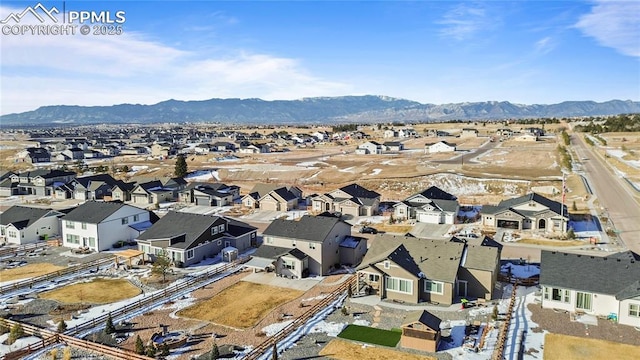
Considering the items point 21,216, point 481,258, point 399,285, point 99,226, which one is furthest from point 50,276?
point 481,258

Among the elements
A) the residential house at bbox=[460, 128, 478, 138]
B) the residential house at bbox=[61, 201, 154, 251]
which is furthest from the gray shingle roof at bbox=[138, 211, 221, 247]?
the residential house at bbox=[460, 128, 478, 138]

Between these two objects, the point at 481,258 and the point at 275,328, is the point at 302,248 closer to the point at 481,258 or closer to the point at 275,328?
the point at 275,328

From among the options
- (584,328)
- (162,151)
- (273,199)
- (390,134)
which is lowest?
(584,328)

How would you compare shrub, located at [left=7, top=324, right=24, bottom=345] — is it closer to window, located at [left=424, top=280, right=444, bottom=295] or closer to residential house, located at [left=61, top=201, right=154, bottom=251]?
residential house, located at [left=61, top=201, right=154, bottom=251]

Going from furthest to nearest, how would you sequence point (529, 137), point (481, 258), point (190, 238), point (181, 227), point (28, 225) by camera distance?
point (529, 137)
point (28, 225)
point (181, 227)
point (190, 238)
point (481, 258)

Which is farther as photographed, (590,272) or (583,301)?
(590,272)

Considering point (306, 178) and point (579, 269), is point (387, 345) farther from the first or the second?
point (306, 178)

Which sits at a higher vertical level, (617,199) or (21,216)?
(21,216)

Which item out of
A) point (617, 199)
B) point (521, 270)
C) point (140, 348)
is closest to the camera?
point (140, 348)
